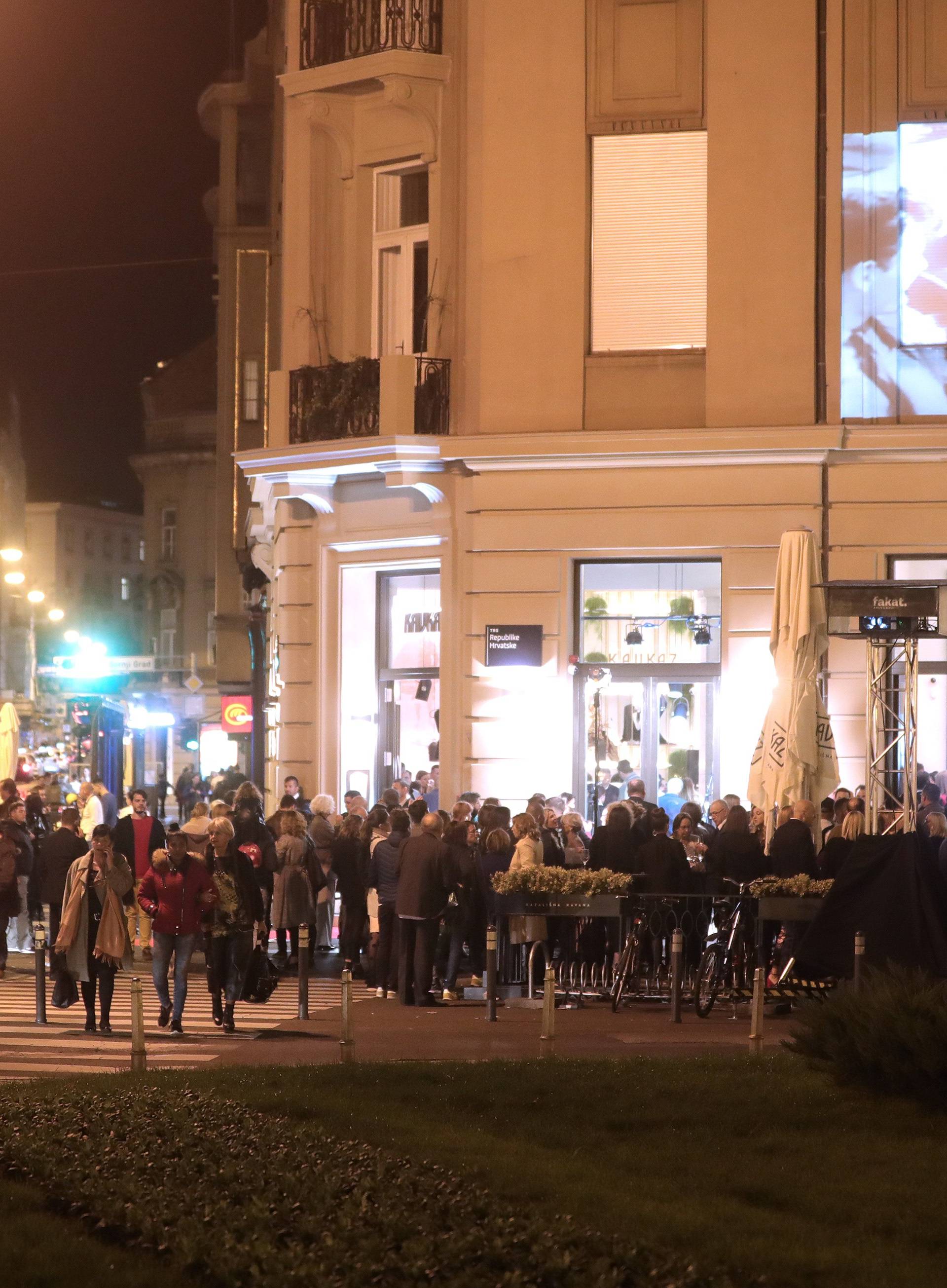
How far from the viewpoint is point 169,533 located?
9994 cm

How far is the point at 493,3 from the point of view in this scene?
24328 millimetres

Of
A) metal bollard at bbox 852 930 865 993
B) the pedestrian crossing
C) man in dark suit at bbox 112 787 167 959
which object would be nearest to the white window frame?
man in dark suit at bbox 112 787 167 959

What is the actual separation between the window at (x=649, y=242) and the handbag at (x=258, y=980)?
31.5ft

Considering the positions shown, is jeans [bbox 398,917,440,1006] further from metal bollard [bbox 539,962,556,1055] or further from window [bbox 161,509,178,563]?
window [bbox 161,509,178,563]

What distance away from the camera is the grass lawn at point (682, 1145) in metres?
8.65

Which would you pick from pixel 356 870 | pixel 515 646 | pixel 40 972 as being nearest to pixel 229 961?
pixel 40 972

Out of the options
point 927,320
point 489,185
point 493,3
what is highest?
point 493,3

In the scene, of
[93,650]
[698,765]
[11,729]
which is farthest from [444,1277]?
[93,650]

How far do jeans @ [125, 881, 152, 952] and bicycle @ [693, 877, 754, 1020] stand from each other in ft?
16.2

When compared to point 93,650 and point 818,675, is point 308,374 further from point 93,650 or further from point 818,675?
point 93,650

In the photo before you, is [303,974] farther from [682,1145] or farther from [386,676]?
[386,676]

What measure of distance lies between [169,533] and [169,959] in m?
83.9

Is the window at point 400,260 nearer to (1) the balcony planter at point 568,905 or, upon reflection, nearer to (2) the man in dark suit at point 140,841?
(2) the man in dark suit at point 140,841

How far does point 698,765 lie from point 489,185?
739cm
